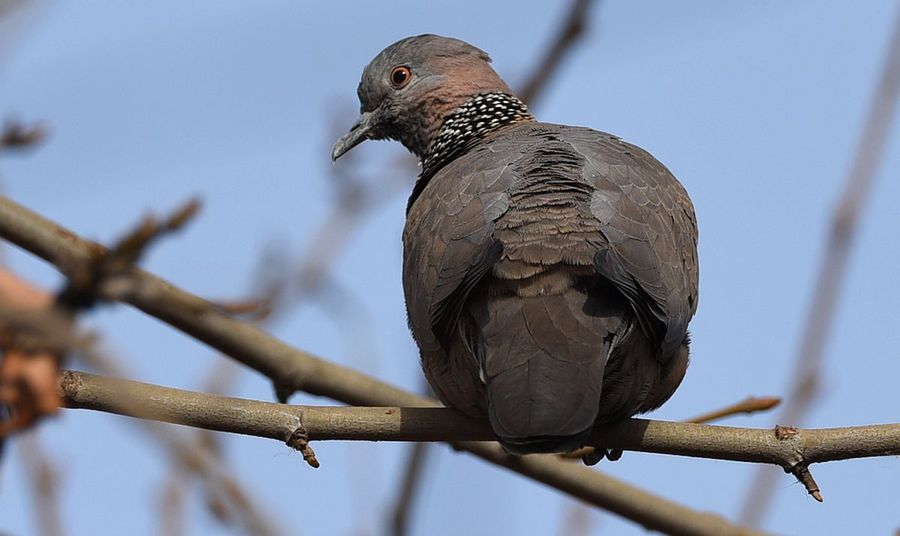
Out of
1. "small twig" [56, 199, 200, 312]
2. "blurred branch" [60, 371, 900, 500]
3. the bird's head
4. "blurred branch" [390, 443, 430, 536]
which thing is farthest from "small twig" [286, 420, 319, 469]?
the bird's head

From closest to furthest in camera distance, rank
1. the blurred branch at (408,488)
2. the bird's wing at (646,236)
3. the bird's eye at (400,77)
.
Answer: the bird's wing at (646,236) → the blurred branch at (408,488) → the bird's eye at (400,77)

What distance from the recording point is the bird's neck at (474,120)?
19.9 ft

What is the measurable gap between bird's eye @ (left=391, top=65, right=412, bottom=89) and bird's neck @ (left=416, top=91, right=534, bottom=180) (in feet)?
1.27

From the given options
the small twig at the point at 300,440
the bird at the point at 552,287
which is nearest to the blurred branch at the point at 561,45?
the bird at the point at 552,287

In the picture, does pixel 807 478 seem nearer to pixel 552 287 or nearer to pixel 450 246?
pixel 552 287

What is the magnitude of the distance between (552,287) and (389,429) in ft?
2.42

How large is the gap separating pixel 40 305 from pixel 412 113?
4.56 m

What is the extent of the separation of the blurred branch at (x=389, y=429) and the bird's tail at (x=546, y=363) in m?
0.30

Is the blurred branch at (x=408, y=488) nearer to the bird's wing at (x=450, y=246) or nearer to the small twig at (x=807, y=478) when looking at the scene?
the bird's wing at (x=450, y=246)

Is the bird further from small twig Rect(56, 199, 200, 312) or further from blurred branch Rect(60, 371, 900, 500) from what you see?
small twig Rect(56, 199, 200, 312)

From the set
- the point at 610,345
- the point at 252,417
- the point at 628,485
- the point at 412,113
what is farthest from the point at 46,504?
the point at 412,113

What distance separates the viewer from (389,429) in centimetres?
378

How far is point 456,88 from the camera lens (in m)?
6.46

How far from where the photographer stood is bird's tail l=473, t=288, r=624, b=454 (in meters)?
3.66
